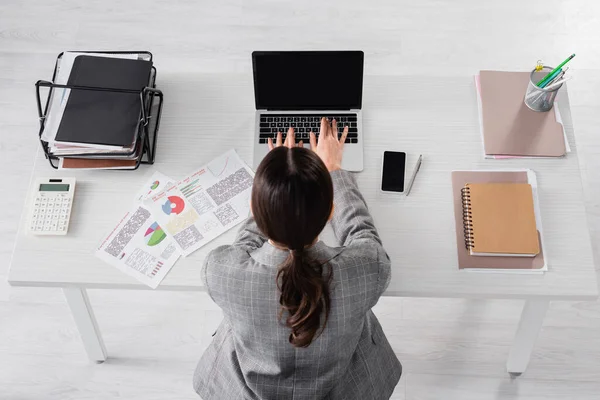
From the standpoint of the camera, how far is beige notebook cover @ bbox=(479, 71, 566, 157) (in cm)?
173

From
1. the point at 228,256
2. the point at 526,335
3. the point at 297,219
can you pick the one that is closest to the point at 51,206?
the point at 228,256

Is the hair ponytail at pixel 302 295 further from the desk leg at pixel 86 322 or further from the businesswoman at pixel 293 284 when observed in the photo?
the desk leg at pixel 86 322

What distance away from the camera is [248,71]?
8.91 ft

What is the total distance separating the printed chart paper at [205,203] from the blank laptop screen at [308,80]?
196mm

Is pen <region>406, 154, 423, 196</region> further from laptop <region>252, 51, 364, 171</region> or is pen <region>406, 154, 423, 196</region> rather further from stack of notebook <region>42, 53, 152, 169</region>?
stack of notebook <region>42, 53, 152, 169</region>

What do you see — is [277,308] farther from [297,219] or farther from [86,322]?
[86,322]

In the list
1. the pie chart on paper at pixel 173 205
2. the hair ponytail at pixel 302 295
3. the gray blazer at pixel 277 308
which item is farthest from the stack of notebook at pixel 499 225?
the pie chart on paper at pixel 173 205

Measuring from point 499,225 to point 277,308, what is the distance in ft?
2.14

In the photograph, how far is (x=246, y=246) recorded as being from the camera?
1.44 meters

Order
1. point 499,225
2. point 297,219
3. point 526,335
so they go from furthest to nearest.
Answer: point 526,335 → point 499,225 → point 297,219

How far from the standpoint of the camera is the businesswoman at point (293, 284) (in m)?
1.14

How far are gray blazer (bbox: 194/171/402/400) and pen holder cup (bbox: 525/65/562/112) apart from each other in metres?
0.57

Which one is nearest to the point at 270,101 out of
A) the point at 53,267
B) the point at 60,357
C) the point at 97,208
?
the point at 97,208

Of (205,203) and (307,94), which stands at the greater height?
(307,94)
